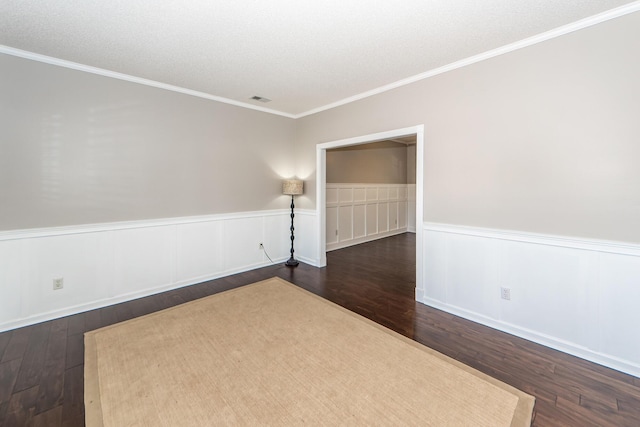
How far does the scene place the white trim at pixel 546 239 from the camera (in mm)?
2070

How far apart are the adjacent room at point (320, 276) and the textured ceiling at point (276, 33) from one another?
0.02 meters

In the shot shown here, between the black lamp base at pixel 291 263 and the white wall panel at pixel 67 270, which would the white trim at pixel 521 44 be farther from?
the white wall panel at pixel 67 270

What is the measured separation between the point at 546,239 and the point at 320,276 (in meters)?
2.75

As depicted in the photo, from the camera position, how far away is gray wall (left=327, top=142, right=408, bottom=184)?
5906mm

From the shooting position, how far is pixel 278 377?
194cm

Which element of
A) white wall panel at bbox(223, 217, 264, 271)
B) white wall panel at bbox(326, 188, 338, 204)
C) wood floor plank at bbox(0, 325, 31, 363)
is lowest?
wood floor plank at bbox(0, 325, 31, 363)

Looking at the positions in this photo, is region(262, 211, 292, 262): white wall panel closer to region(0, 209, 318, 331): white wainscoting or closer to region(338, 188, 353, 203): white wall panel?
region(0, 209, 318, 331): white wainscoting

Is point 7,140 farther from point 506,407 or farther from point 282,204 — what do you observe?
point 506,407

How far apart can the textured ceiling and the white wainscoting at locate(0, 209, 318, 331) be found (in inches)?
72.5

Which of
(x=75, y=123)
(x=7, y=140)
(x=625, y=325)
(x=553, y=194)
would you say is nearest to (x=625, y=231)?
(x=553, y=194)

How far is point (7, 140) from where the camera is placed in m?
2.61

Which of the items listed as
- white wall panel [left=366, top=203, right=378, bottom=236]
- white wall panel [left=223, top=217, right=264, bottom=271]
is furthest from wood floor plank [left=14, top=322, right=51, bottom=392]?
white wall panel [left=366, top=203, right=378, bottom=236]

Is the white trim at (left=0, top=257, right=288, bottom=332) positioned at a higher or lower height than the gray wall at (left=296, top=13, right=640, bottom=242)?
lower

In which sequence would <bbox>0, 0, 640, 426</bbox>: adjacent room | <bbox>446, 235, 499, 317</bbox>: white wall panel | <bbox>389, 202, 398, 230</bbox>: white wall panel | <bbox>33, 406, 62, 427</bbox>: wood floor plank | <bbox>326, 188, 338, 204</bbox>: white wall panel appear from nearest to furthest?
<bbox>33, 406, 62, 427</bbox>: wood floor plank, <bbox>0, 0, 640, 426</bbox>: adjacent room, <bbox>446, 235, 499, 317</bbox>: white wall panel, <bbox>326, 188, 338, 204</bbox>: white wall panel, <bbox>389, 202, 398, 230</bbox>: white wall panel
